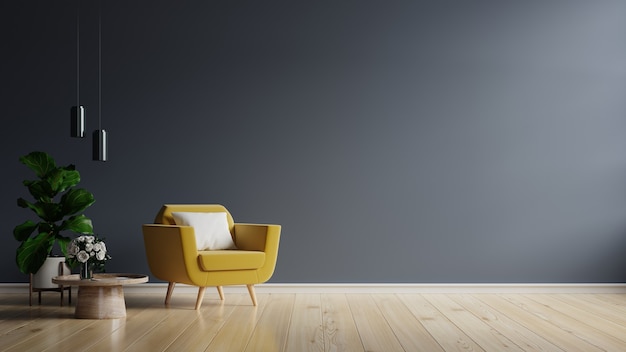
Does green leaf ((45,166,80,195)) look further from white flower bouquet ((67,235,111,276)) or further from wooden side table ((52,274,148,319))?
wooden side table ((52,274,148,319))

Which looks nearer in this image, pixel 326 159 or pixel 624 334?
pixel 624 334

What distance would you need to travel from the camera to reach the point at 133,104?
6441mm

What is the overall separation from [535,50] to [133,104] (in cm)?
357

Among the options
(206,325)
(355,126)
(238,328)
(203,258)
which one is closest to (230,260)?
(203,258)

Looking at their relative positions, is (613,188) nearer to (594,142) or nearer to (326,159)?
(594,142)

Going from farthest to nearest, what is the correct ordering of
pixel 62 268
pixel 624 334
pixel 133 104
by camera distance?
pixel 133 104
pixel 62 268
pixel 624 334

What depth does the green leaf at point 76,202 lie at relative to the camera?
228 inches

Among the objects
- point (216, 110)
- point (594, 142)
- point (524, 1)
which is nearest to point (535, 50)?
point (524, 1)

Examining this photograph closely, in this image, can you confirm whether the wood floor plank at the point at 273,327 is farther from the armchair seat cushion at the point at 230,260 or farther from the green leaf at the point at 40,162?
the green leaf at the point at 40,162

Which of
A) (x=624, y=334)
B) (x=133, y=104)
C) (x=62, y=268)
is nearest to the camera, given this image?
(x=624, y=334)

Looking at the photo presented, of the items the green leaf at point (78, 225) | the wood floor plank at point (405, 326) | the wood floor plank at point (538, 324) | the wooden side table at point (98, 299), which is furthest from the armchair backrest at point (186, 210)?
the wood floor plank at point (538, 324)

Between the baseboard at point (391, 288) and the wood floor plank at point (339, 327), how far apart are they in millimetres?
262

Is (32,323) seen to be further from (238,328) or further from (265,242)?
(265,242)

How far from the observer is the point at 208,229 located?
5.81 meters
